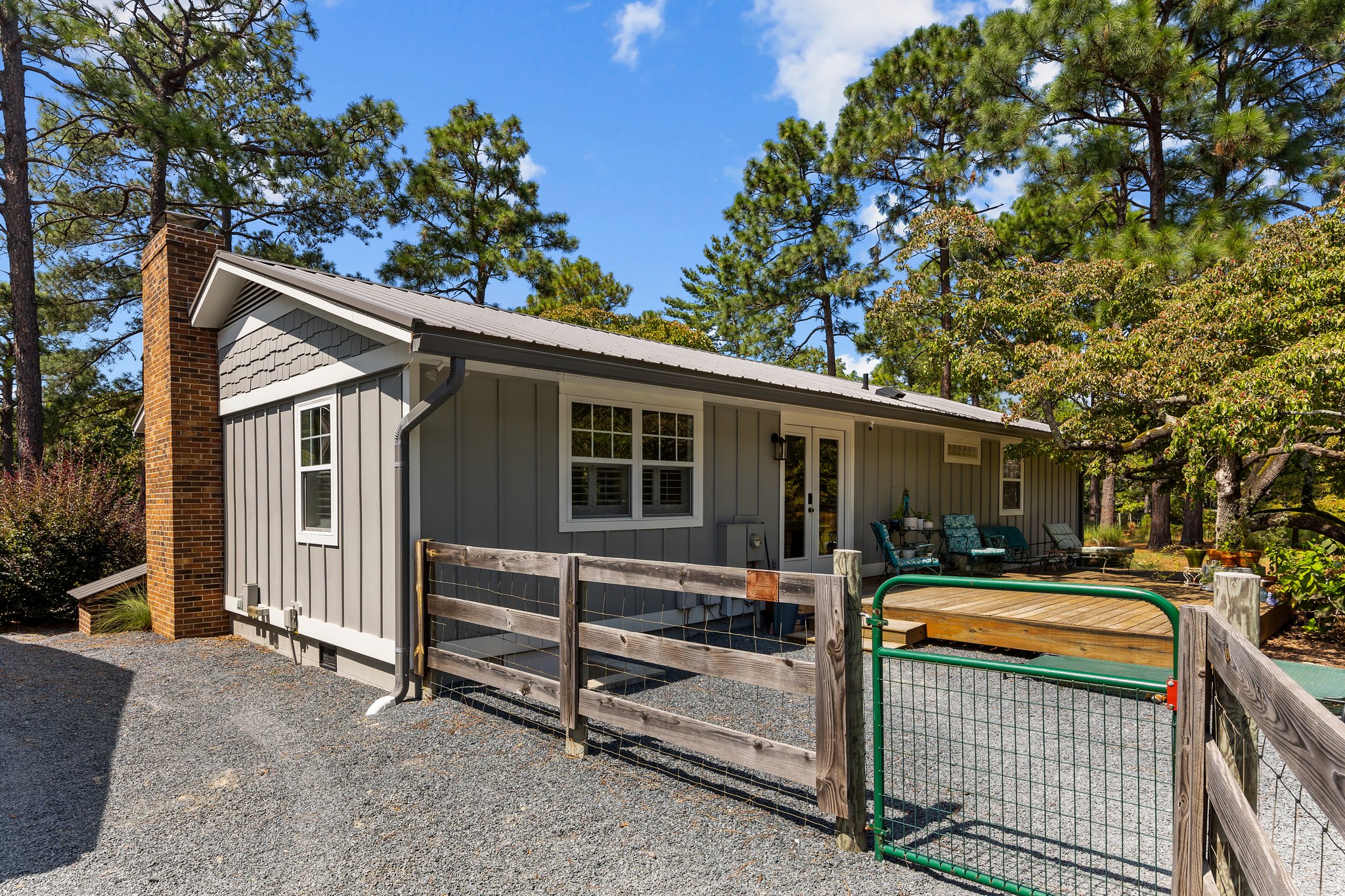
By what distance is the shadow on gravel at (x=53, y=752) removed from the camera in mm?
3195

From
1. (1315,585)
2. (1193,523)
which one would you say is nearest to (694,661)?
(1315,585)

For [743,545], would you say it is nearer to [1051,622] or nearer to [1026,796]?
[1051,622]

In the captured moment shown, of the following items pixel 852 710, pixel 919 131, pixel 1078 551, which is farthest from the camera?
pixel 919 131

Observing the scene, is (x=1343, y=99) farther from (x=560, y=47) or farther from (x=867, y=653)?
(x=867, y=653)

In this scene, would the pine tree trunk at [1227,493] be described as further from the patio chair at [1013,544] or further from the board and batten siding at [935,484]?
the board and batten siding at [935,484]

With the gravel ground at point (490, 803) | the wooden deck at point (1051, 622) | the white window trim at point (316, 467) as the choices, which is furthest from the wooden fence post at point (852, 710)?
the white window trim at point (316, 467)

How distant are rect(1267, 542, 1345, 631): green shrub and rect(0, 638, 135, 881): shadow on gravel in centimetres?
867

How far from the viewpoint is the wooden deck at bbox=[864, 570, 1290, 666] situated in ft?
18.5

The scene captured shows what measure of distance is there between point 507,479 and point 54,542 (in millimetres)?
6766

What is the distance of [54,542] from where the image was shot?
8641 mm

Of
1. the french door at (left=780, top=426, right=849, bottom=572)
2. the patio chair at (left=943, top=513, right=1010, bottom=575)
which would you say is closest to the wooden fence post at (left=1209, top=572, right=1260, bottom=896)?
the french door at (left=780, top=426, right=849, bottom=572)

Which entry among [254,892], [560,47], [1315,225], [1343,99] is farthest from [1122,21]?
[254,892]

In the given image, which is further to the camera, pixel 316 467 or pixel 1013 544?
pixel 1013 544

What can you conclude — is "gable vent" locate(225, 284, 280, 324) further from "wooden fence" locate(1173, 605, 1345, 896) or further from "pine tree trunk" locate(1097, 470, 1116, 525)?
"pine tree trunk" locate(1097, 470, 1116, 525)
